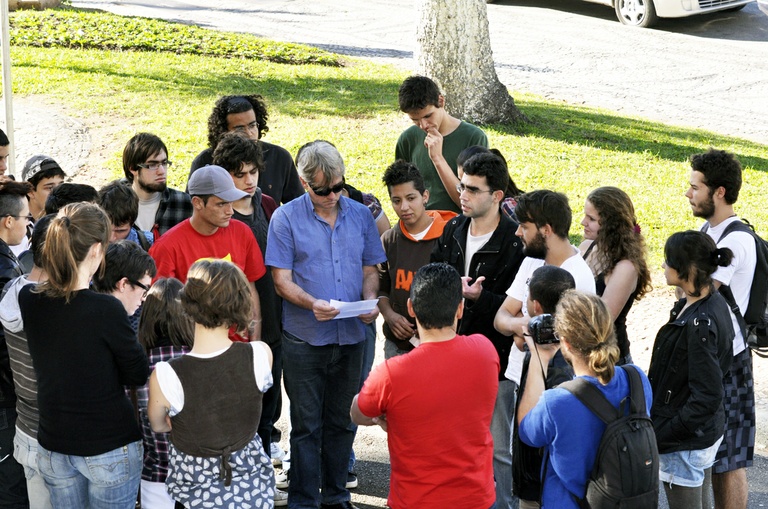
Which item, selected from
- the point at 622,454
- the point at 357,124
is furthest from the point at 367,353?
the point at 357,124

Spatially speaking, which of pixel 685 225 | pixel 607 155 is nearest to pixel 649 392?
pixel 685 225

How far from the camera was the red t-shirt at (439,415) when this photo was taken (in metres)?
3.74

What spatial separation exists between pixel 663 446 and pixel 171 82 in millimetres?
10961

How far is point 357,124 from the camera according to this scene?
12.4 m

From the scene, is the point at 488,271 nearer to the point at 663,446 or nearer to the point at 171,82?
the point at 663,446

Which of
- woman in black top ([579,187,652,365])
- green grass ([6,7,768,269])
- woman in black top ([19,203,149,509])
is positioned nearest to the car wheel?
green grass ([6,7,768,269])

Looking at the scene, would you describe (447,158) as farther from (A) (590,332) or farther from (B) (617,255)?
(A) (590,332)

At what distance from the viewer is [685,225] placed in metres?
9.55

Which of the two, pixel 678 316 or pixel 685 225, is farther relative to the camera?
pixel 685 225

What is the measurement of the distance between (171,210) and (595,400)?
3.40 meters

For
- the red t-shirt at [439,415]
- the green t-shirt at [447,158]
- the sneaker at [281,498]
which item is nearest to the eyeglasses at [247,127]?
the green t-shirt at [447,158]

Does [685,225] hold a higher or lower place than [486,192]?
lower

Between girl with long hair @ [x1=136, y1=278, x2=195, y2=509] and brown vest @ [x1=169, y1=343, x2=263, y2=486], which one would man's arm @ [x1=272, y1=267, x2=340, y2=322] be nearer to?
girl with long hair @ [x1=136, y1=278, x2=195, y2=509]

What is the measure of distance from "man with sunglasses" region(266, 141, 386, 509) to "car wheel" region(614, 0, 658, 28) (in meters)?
13.9
